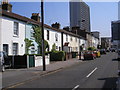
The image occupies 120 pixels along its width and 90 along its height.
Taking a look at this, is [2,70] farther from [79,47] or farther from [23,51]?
[79,47]

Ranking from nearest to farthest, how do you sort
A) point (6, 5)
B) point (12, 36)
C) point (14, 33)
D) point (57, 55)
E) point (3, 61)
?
point (3, 61) → point (12, 36) → point (14, 33) → point (6, 5) → point (57, 55)

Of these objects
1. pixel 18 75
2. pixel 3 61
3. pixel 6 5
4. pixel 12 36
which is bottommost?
pixel 18 75

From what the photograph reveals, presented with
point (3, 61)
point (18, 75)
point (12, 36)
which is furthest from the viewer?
point (12, 36)

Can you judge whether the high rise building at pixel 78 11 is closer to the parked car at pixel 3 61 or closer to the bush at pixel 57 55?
the bush at pixel 57 55

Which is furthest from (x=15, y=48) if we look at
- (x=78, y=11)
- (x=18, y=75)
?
(x=18, y=75)

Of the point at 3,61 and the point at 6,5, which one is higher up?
the point at 6,5

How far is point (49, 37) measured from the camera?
3797 cm

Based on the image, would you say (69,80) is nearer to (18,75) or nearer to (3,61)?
(18,75)

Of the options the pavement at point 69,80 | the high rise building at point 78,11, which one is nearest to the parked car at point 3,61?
the pavement at point 69,80

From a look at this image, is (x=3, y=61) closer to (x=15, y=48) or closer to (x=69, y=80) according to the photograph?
(x=15, y=48)

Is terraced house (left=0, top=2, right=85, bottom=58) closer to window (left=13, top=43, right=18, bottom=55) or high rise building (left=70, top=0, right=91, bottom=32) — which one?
window (left=13, top=43, right=18, bottom=55)

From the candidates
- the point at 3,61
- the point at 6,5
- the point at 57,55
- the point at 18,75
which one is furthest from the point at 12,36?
the point at 57,55

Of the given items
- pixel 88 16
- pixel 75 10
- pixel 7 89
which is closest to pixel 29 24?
pixel 75 10

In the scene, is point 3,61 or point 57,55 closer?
point 3,61
